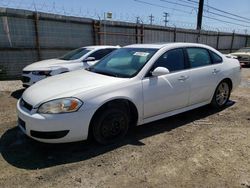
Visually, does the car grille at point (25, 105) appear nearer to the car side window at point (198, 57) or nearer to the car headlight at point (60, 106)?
the car headlight at point (60, 106)

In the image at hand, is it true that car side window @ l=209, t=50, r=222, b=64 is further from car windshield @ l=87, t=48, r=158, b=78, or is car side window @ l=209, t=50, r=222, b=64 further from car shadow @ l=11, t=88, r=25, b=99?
car shadow @ l=11, t=88, r=25, b=99

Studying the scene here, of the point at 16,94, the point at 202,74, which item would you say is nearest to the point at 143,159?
the point at 202,74

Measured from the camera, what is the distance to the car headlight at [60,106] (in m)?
3.24

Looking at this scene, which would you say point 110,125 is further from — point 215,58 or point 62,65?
point 62,65

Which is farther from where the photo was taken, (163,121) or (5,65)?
(5,65)

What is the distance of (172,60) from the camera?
444 centimetres

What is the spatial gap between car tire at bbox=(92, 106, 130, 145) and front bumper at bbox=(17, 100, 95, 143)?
170 millimetres

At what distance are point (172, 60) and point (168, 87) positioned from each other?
1.90ft

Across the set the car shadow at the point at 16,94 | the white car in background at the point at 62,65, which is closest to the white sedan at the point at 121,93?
the white car in background at the point at 62,65

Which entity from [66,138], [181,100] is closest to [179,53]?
[181,100]

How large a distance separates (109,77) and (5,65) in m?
7.18

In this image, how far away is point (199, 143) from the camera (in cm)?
383

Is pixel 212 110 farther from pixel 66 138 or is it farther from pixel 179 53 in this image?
pixel 66 138

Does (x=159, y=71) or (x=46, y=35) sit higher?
(x=46, y=35)
